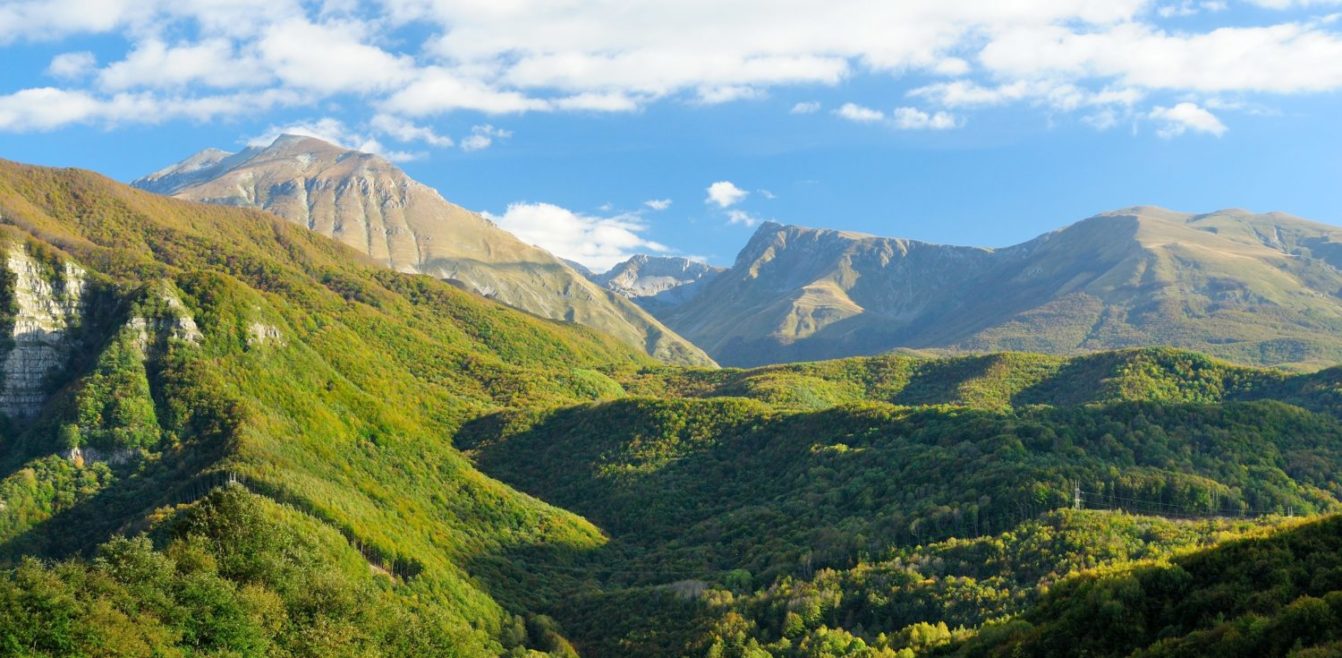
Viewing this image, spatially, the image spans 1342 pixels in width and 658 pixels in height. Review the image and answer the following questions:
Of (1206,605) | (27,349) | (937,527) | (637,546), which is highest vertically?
(27,349)

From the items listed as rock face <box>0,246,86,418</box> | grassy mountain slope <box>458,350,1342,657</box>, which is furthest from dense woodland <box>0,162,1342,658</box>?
rock face <box>0,246,86,418</box>

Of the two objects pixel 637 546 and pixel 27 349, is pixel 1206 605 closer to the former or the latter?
pixel 637 546

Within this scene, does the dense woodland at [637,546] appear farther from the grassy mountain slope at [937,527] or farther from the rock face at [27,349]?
the rock face at [27,349]

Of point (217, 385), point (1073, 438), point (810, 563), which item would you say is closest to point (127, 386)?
point (217, 385)

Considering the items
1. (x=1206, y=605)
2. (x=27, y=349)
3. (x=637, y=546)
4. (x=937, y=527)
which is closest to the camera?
(x=1206, y=605)

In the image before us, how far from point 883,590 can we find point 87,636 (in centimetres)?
9188

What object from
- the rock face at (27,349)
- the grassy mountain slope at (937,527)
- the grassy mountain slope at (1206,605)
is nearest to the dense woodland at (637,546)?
the grassy mountain slope at (1206,605)

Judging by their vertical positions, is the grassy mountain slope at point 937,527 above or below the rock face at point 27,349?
below

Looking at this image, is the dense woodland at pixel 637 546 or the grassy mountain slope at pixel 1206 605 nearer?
the grassy mountain slope at pixel 1206 605

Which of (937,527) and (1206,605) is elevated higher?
(1206,605)

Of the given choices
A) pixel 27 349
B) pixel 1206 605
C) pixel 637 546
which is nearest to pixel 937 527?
pixel 637 546

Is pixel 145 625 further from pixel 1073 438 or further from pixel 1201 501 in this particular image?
pixel 1073 438

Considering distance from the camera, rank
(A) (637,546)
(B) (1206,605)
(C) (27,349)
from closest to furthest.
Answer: (B) (1206,605) → (C) (27,349) → (A) (637,546)

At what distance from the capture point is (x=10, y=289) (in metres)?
195
